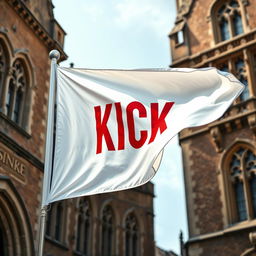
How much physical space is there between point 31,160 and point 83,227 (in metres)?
7.15

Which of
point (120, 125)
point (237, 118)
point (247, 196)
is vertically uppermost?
point (237, 118)

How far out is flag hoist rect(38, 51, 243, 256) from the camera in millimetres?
7145

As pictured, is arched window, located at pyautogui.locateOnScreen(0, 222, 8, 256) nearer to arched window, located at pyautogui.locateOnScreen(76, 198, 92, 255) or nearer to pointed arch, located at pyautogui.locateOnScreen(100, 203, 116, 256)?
arched window, located at pyautogui.locateOnScreen(76, 198, 92, 255)

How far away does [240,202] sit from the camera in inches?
693

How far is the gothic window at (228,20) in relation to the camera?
2078 cm

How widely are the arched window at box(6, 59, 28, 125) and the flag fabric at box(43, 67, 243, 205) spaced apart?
7.51 metres

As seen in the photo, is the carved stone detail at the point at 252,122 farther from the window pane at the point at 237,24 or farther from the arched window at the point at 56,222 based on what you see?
the arched window at the point at 56,222

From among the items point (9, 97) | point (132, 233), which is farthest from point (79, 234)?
point (9, 97)

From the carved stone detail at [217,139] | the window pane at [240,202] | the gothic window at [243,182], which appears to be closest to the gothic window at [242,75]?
the carved stone detail at [217,139]

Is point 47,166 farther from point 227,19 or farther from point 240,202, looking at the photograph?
point 227,19

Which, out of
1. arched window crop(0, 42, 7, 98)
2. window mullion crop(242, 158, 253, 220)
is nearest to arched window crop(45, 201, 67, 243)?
arched window crop(0, 42, 7, 98)

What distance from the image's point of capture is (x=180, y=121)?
25.0 ft

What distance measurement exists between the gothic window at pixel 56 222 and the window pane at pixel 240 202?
6.83 metres

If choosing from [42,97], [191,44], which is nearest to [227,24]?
[191,44]
